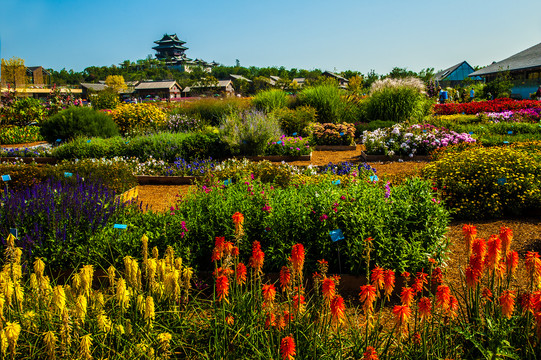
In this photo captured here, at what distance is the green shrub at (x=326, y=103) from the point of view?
1622 cm

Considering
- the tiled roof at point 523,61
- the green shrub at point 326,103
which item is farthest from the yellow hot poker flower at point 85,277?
the tiled roof at point 523,61

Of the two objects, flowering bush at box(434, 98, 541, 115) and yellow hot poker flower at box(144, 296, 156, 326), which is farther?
flowering bush at box(434, 98, 541, 115)

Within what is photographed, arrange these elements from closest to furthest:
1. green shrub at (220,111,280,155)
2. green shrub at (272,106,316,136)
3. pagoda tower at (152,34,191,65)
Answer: green shrub at (220,111,280,155), green shrub at (272,106,316,136), pagoda tower at (152,34,191,65)

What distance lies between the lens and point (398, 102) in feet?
49.5

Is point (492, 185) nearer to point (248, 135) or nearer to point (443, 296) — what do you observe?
point (443, 296)

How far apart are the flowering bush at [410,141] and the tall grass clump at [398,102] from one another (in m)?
3.96

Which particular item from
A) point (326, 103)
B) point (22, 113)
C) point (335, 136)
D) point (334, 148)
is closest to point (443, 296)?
point (334, 148)

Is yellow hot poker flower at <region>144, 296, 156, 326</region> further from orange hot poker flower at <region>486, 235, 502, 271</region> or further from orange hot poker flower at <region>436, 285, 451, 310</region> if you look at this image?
orange hot poker flower at <region>486, 235, 502, 271</region>

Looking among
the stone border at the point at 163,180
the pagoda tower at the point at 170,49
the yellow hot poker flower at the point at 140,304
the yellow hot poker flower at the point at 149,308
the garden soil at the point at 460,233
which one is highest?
the pagoda tower at the point at 170,49

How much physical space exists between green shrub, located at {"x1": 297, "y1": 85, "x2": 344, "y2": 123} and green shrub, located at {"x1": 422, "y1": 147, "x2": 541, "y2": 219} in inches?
385

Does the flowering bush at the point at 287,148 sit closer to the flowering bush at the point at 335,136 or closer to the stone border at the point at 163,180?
the flowering bush at the point at 335,136

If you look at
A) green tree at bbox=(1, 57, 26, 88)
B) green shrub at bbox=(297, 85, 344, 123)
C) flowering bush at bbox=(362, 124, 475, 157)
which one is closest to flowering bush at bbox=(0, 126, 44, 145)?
green shrub at bbox=(297, 85, 344, 123)

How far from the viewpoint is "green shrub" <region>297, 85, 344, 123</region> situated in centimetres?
1622

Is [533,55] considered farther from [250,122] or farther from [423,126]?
[250,122]
